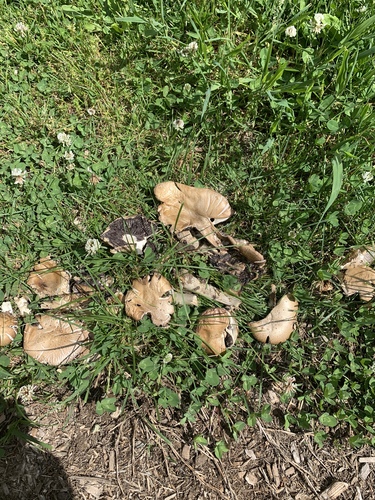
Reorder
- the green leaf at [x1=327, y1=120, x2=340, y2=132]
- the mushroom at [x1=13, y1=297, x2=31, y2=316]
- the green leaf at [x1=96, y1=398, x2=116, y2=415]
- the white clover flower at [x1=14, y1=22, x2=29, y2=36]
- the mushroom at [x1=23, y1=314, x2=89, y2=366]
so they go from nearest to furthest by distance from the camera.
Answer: the green leaf at [x1=96, y1=398, x2=116, y2=415], the mushroom at [x1=23, y1=314, x2=89, y2=366], the mushroom at [x1=13, y1=297, x2=31, y2=316], the green leaf at [x1=327, y1=120, x2=340, y2=132], the white clover flower at [x1=14, y1=22, x2=29, y2=36]

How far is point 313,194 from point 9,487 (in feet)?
8.30

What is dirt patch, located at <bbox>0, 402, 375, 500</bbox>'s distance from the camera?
2.37 m

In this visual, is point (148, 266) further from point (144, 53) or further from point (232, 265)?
point (144, 53)

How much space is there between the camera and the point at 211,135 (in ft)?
9.12

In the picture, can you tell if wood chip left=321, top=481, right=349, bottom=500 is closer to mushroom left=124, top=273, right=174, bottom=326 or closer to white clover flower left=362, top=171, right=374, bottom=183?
mushroom left=124, top=273, right=174, bottom=326

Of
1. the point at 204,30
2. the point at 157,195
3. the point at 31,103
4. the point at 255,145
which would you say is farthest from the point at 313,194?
the point at 31,103

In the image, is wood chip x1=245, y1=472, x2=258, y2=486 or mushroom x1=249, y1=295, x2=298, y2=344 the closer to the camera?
wood chip x1=245, y1=472, x2=258, y2=486

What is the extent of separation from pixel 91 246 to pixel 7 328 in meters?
0.70

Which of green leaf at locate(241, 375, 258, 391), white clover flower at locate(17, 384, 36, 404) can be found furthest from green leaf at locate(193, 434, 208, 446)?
white clover flower at locate(17, 384, 36, 404)

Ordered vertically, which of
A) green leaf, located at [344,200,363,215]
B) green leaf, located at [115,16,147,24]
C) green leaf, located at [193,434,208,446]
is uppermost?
green leaf, located at [115,16,147,24]

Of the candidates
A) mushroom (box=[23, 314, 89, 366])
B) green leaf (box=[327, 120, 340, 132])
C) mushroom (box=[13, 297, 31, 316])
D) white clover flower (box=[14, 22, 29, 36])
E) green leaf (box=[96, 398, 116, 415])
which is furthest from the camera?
white clover flower (box=[14, 22, 29, 36])

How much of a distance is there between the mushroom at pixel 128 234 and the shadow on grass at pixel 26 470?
44.0 inches

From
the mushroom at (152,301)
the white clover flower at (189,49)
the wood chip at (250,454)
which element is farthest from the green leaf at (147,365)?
the white clover flower at (189,49)

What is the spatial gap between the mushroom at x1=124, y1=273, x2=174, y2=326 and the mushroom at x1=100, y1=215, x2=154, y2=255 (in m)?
0.23
